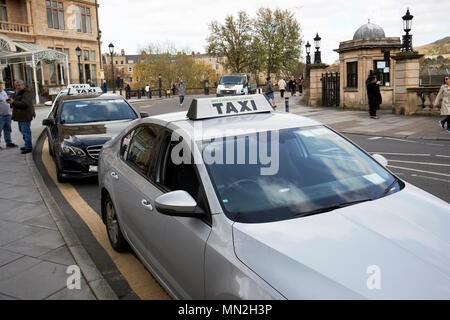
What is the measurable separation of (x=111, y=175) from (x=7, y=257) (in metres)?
1.41

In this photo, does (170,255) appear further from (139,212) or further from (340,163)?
(340,163)

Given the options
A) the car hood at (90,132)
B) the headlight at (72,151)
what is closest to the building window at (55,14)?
the car hood at (90,132)

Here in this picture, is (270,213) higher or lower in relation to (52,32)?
lower

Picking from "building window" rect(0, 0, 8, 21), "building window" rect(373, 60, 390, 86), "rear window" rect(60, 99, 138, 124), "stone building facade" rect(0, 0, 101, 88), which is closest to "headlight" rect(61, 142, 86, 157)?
"rear window" rect(60, 99, 138, 124)

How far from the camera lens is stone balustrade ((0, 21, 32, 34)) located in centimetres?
4796

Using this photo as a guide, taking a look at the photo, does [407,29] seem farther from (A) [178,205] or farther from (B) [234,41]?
(B) [234,41]

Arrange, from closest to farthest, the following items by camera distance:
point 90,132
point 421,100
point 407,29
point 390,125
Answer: point 90,132, point 390,125, point 421,100, point 407,29

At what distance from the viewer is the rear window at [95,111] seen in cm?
923

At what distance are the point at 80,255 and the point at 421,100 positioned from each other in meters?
17.9

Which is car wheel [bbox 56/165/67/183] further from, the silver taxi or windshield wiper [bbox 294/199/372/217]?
windshield wiper [bbox 294/199/372/217]

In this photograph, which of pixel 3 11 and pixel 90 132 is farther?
pixel 3 11

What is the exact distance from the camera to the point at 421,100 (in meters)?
18.8

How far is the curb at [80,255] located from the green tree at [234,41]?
175ft

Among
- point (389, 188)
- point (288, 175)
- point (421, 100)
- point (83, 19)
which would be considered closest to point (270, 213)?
point (288, 175)
